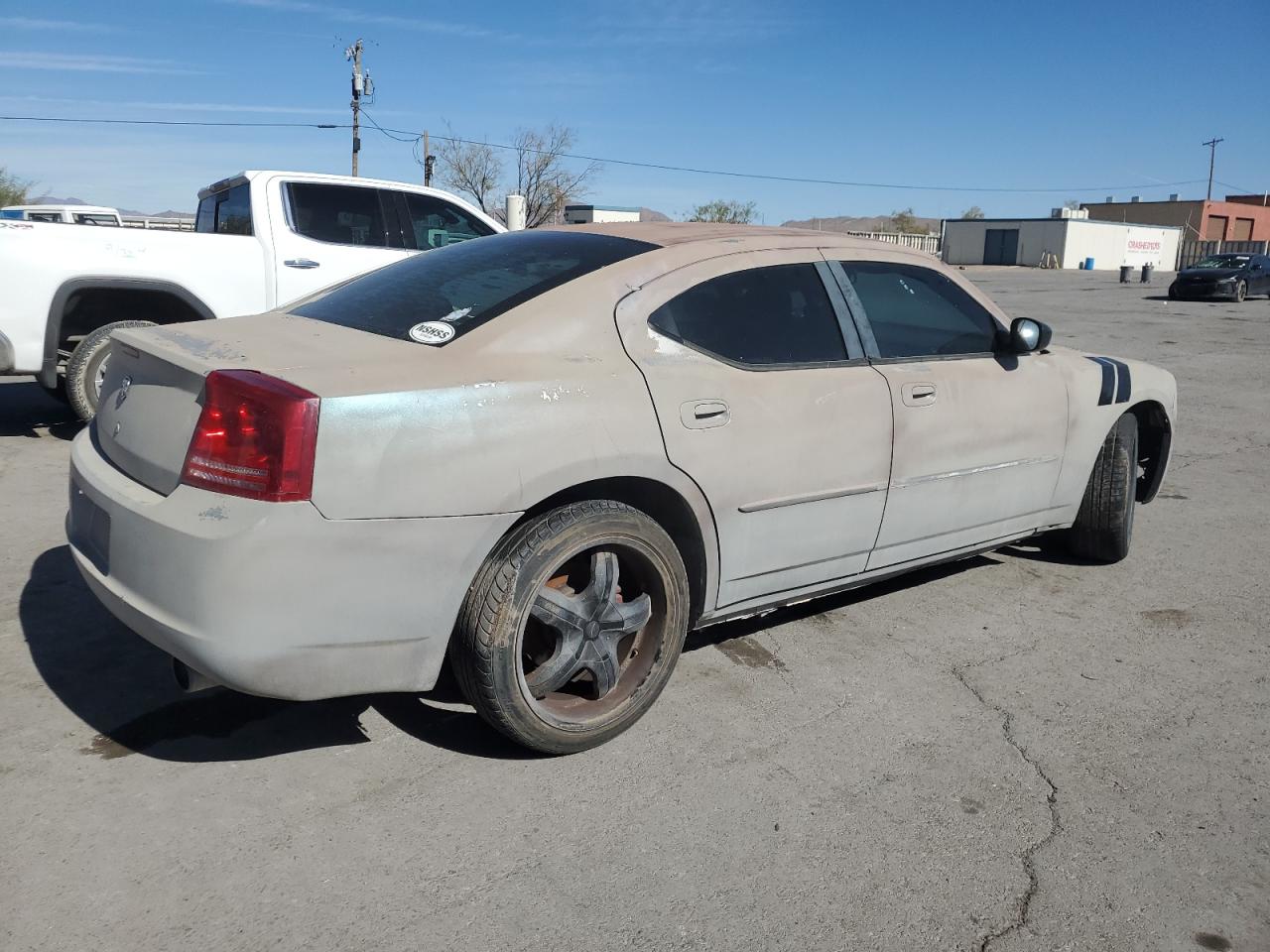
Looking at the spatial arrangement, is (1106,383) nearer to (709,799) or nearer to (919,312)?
(919,312)

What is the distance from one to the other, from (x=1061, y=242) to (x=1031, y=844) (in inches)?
2753

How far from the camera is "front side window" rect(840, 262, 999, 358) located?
4121mm

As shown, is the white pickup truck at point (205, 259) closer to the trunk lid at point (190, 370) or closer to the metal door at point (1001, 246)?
the trunk lid at point (190, 370)

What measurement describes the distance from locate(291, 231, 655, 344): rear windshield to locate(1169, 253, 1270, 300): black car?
30.8 m

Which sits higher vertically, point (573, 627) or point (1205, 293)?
point (1205, 293)

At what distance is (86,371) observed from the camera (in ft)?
23.5

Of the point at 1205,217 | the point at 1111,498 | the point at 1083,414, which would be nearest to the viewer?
the point at 1083,414

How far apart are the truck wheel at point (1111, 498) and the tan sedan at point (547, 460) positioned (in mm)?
776

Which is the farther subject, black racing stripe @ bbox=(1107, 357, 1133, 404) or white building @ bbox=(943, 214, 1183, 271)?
white building @ bbox=(943, 214, 1183, 271)

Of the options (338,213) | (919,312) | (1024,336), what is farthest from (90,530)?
(338,213)

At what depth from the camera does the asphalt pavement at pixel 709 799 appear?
8.21 ft

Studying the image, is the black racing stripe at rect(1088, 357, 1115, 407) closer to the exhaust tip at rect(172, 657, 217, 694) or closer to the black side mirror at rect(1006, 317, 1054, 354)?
the black side mirror at rect(1006, 317, 1054, 354)

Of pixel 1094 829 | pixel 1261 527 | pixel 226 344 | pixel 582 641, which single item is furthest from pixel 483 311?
pixel 1261 527

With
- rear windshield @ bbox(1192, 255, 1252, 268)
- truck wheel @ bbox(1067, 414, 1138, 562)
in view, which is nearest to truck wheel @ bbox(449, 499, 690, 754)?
truck wheel @ bbox(1067, 414, 1138, 562)
